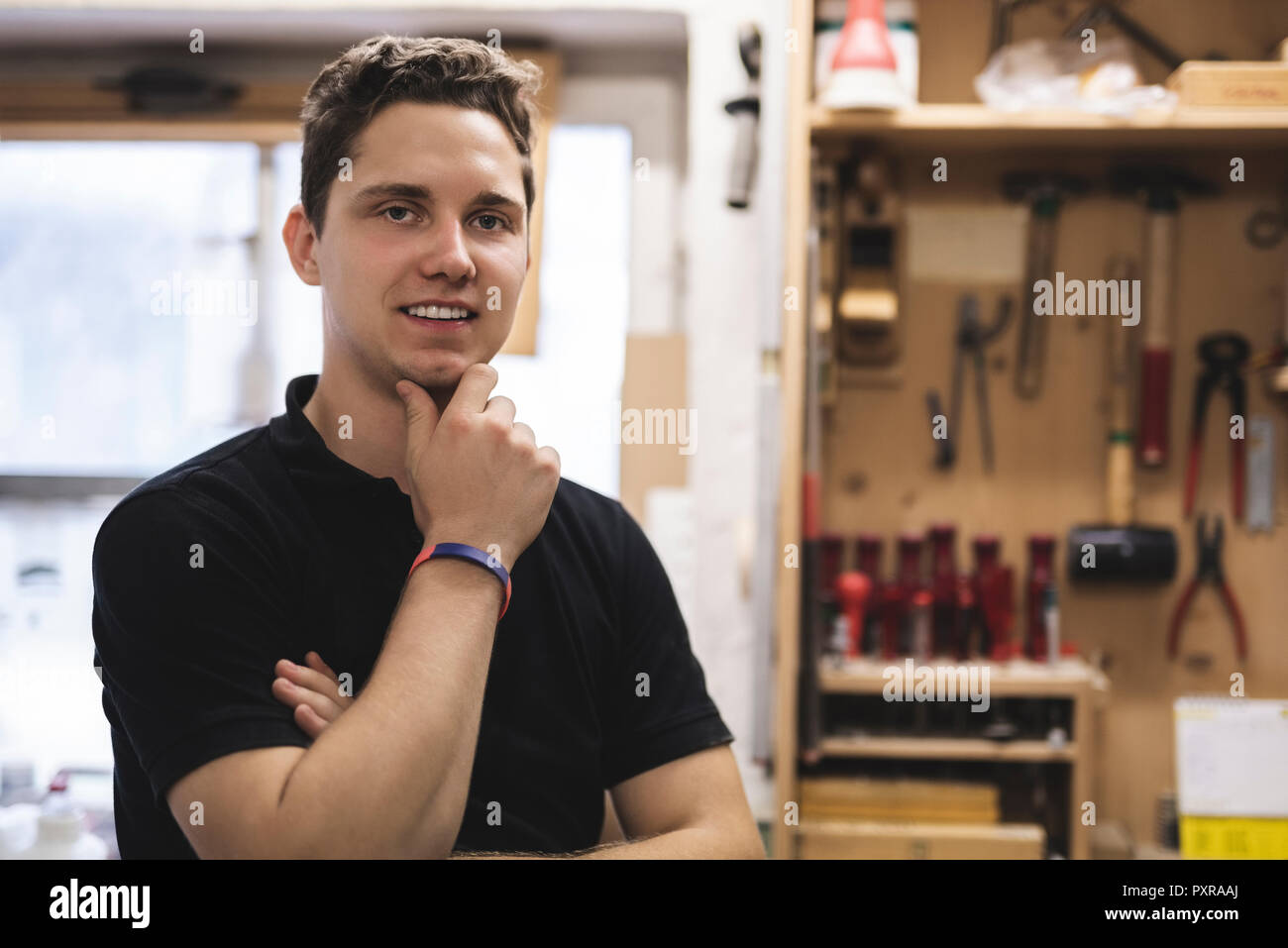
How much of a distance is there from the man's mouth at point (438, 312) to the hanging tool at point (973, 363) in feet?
2.68

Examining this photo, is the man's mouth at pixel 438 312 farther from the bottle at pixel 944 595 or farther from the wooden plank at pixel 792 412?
the bottle at pixel 944 595

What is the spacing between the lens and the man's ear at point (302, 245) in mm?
768

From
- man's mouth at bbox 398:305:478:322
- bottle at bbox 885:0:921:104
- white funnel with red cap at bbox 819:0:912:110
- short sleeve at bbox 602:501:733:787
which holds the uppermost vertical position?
bottle at bbox 885:0:921:104

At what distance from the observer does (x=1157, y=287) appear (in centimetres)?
131

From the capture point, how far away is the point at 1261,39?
1.32 meters

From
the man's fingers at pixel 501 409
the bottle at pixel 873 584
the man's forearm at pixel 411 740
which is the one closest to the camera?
the man's forearm at pixel 411 740

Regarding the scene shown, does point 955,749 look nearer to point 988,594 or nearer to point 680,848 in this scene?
point 988,594

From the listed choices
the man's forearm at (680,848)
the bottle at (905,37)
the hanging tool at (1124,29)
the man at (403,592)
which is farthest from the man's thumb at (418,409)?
the hanging tool at (1124,29)

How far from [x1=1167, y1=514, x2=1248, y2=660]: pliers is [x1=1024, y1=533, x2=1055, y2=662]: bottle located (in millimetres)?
176

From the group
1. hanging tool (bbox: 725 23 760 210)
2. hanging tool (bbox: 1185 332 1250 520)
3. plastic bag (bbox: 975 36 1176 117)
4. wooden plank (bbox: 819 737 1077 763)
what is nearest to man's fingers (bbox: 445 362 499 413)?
hanging tool (bbox: 725 23 760 210)

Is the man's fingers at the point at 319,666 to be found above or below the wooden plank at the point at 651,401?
below

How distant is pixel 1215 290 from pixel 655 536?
835 mm

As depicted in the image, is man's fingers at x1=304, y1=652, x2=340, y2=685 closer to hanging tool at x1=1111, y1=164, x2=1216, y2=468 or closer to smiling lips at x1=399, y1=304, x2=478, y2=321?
smiling lips at x1=399, y1=304, x2=478, y2=321

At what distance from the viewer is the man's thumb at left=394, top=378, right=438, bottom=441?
27.7 inches
